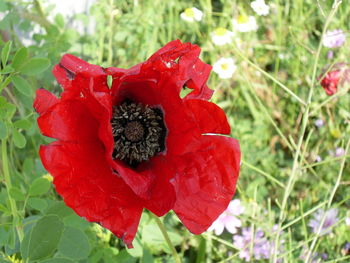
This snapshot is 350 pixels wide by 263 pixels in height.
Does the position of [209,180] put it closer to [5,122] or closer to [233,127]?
[5,122]

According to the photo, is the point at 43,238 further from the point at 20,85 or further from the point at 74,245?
the point at 20,85

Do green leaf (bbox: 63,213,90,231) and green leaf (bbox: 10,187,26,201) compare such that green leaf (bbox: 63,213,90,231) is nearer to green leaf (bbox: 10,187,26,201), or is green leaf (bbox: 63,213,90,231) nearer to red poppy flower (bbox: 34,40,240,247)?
green leaf (bbox: 10,187,26,201)

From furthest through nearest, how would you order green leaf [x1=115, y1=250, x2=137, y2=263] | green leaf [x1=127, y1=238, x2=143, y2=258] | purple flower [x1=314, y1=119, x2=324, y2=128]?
purple flower [x1=314, y1=119, x2=324, y2=128]
green leaf [x1=127, y1=238, x2=143, y2=258]
green leaf [x1=115, y1=250, x2=137, y2=263]

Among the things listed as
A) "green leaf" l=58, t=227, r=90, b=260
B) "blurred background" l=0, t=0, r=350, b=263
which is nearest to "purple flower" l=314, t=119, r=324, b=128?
"blurred background" l=0, t=0, r=350, b=263

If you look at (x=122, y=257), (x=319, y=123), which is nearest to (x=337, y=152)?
(x=319, y=123)

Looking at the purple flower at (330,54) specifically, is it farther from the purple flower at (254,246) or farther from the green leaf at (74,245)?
the green leaf at (74,245)
